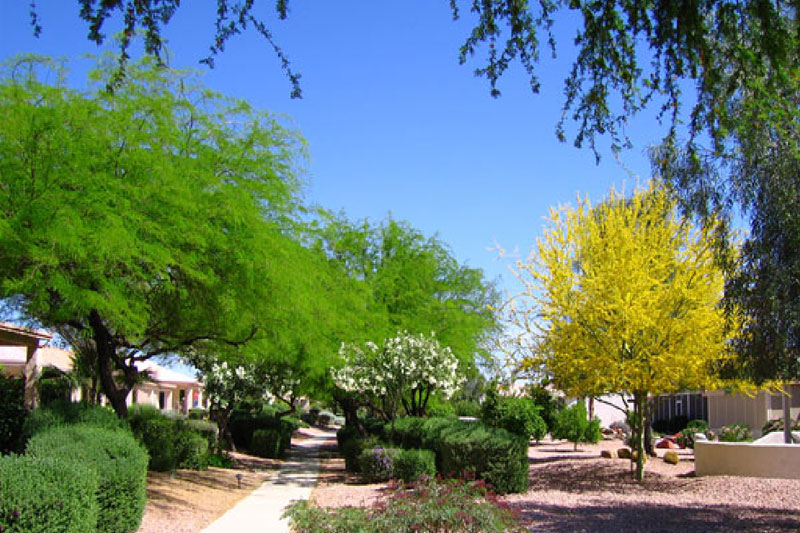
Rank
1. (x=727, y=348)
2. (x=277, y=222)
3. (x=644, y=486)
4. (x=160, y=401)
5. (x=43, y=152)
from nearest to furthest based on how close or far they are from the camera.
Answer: (x=43, y=152) < (x=277, y=222) < (x=727, y=348) < (x=644, y=486) < (x=160, y=401)

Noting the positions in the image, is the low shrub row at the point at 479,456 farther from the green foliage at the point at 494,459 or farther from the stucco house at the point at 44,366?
the stucco house at the point at 44,366

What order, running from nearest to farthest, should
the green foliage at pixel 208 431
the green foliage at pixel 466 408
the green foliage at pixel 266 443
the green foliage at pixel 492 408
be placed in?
1. the green foliage at pixel 208 431
2. the green foliage at pixel 492 408
3. the green foliage at pixel 266 443
4. the green foliage at pixel 466 408

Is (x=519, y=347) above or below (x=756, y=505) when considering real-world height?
above

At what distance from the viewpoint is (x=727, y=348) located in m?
15.7

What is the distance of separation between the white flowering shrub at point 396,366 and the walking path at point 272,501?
291cm

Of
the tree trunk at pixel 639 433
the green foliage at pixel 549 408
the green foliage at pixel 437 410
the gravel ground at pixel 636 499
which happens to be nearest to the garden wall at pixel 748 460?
the gravel ground at pixel 636 499

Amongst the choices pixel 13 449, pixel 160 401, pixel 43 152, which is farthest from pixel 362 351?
pixel 160 401

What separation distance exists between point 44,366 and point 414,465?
19126 millimetres

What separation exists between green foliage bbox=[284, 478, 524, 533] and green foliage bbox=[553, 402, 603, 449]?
76.9 ft

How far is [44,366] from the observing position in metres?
29.9

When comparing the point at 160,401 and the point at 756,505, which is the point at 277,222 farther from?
the point at 160,401

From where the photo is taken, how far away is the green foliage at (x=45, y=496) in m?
7.20

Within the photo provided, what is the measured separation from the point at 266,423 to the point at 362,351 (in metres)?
11.1

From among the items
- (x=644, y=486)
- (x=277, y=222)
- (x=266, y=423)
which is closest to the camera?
(x=277, y=222)
